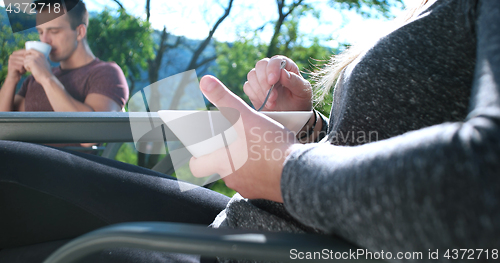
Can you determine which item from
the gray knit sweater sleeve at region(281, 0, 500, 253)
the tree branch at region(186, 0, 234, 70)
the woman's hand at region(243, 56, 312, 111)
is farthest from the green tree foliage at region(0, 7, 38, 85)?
the gray knit sweater sleeve at region(281, 0, 500, 253)

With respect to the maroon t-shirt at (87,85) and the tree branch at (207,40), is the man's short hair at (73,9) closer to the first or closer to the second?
the maroon t-shirt at (87,85)

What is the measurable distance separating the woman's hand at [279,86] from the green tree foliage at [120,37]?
4196 mm

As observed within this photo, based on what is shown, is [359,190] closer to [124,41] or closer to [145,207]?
[145,207]

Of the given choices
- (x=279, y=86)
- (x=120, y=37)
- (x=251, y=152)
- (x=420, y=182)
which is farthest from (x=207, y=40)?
(x=420, y=182)

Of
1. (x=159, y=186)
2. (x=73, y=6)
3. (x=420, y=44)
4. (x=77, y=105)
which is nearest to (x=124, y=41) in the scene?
(x=73, y=6)

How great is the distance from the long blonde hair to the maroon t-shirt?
63.3 inches

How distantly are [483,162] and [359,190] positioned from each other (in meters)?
0.10

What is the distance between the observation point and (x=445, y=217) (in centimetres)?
28

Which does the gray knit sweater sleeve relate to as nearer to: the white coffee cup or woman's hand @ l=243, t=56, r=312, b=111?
woman's hand @ l=243, t=56, r=312, b=111

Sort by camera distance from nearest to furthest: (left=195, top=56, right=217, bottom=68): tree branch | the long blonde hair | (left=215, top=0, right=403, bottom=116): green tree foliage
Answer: the long blonde hair
(left=215, top=0, right=403, bottom=116): green tree foliage
(left=195, top=56, right=217, bottom=68): tree branch

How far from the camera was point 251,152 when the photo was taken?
52 cm

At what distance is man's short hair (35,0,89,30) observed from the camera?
7.54 feet

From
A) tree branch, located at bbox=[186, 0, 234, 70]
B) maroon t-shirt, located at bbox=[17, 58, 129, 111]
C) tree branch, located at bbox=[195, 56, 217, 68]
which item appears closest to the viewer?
maroon t-shirt, located at bbox=[17, 58, 129, 111]

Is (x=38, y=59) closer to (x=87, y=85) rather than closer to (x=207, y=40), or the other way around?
(x=87, y=85)
